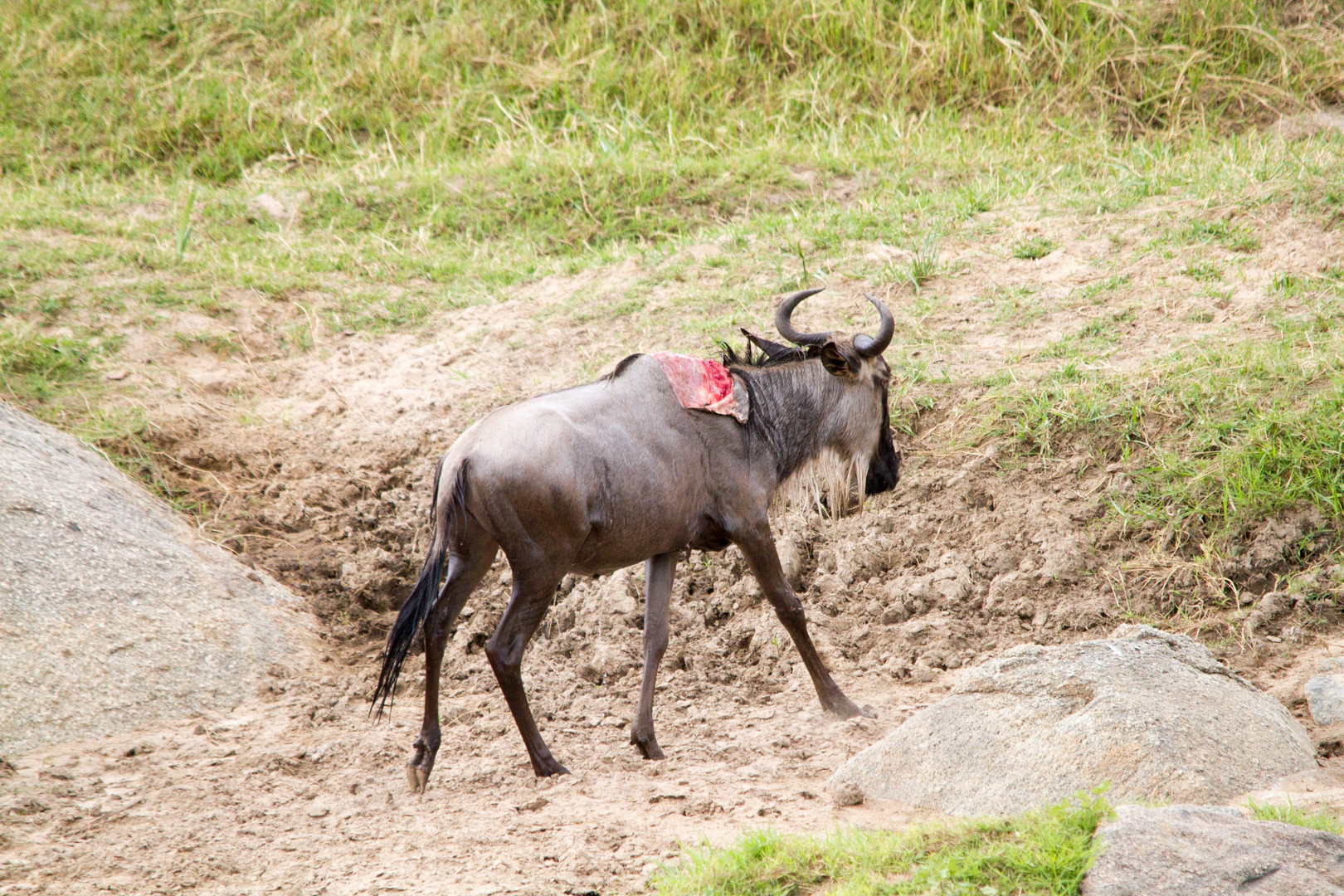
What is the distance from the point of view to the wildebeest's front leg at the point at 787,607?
4664mm

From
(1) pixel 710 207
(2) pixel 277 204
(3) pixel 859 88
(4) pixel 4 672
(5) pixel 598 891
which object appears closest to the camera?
(5) pixel 598 891

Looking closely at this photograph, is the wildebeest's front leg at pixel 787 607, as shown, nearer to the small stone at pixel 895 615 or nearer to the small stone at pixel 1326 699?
the small stone at pixel 895 615

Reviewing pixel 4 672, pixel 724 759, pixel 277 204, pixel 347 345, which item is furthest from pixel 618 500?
pixel 277 204

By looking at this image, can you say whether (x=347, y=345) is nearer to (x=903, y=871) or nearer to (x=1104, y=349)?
(x=1104, y=349)

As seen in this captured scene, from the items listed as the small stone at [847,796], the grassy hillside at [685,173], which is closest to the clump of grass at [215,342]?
the grassy hillside at [685,173]

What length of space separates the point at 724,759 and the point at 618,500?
1.06m

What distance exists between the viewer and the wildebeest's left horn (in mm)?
5055

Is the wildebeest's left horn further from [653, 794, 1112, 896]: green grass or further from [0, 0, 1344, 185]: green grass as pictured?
[0, 0, 1344, 185]: green grass

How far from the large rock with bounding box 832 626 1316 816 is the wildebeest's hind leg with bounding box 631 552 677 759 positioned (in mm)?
952

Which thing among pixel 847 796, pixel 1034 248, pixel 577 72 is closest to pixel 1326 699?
pixel 847 796

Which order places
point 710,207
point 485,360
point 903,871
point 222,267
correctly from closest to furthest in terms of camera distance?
point 903,871 < point 485,360 < point 222,267 < point 710,207

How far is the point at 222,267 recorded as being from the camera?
8.47 meters

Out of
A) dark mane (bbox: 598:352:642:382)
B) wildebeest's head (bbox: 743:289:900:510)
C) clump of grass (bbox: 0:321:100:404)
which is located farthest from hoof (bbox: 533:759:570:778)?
clump of grass (bbox: 0:321:100:404)

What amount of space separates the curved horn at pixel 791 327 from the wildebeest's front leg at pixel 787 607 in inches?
35.7
